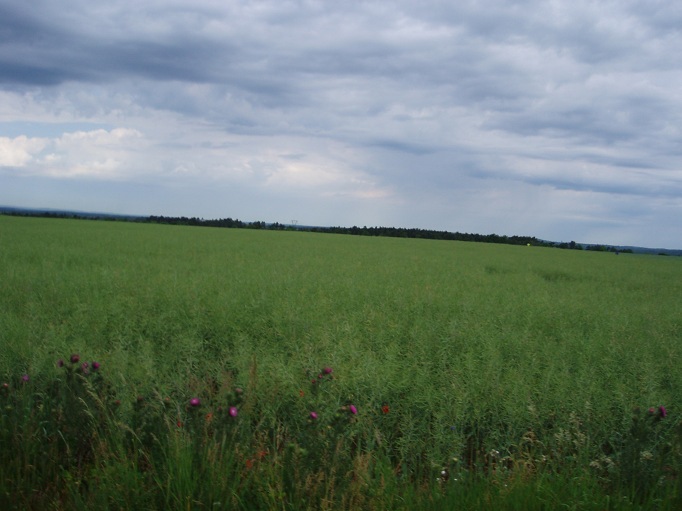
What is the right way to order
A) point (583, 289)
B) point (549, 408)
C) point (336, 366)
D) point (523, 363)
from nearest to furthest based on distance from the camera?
point (549, 408)
point (336, 366)
point (523, 363)
point (583, 289)

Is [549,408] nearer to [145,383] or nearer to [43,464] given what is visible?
[145,383]

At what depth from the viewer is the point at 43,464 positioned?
3340 millimetres

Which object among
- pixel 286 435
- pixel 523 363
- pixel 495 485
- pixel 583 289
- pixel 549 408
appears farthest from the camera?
pixel 583 289

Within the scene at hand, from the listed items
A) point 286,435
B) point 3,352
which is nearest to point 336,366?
point 286,435

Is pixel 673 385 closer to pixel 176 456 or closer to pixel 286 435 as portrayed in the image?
pixel 286 435

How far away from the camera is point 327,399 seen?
14.3 feet

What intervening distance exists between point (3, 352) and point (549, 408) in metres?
5.38

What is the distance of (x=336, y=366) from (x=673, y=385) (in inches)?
137

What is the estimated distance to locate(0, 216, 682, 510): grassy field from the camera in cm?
311

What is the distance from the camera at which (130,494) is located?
9.91 feet

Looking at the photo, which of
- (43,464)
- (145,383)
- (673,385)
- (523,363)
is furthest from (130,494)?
(673,385)

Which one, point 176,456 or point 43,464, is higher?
point 176,456

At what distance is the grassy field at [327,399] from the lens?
3107 mm

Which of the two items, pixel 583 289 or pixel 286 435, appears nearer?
pixel 286 435
